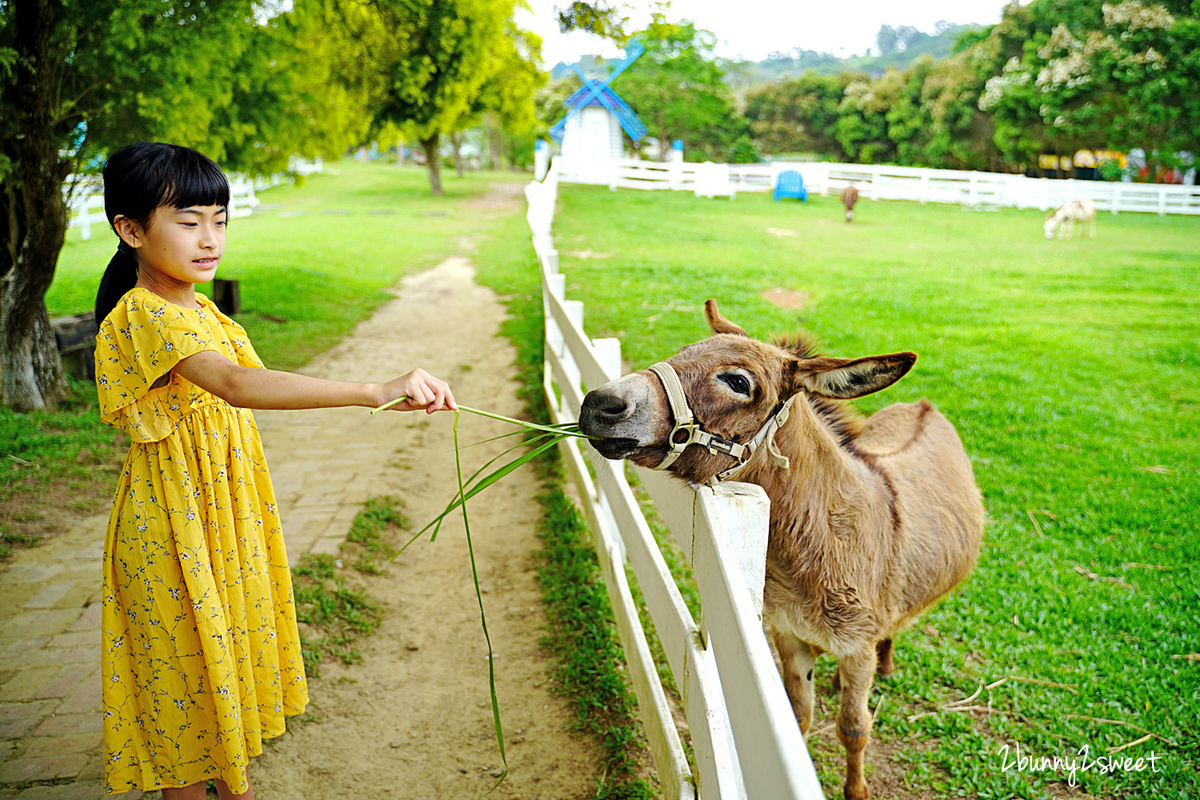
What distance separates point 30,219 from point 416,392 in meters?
6.28

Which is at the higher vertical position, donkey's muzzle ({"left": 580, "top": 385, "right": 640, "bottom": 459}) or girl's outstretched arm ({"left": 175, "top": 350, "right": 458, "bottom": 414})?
girl's outstretched arm ({"left": 175, "top": 350, "right": 458, "bottom": 414})

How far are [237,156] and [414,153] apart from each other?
66.8m

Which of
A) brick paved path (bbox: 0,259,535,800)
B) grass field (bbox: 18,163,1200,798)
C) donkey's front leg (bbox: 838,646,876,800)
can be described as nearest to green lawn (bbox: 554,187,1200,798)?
grass field (bbox: 18,163,1200,798)

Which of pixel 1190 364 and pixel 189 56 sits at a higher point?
pixel 189 56

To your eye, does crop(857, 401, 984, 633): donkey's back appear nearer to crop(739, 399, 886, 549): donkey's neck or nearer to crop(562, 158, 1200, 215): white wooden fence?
crop(739, 399, 886, 549): donkey's neck

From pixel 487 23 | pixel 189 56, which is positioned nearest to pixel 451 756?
pixel 189 56

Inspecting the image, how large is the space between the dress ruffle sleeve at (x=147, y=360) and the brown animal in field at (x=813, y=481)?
1094 millimetres

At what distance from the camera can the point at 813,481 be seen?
2502mm

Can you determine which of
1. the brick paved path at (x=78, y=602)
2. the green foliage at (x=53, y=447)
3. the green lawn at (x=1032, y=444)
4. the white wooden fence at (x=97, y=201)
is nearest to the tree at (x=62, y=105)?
the green foliage at (x=53, y=447)

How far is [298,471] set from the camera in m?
5.84

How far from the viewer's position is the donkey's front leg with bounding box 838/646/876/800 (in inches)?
104

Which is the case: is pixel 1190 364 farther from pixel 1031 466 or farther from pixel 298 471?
pixel 298 471

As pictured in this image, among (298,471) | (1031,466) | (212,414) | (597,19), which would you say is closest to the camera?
(212,414)

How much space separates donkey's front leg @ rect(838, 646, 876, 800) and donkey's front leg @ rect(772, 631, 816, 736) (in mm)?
212
